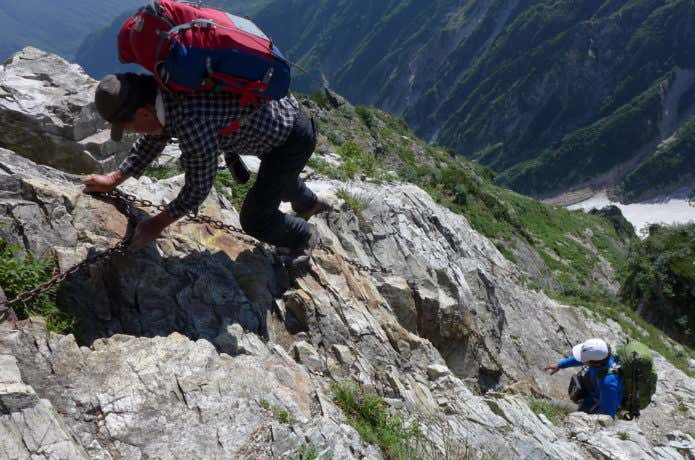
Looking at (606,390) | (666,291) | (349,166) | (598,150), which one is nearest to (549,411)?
(606,390)

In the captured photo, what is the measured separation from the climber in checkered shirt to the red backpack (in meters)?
0.17

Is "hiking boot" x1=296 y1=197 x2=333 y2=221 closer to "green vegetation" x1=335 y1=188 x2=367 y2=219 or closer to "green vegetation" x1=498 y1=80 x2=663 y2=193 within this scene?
"green vegetation" x1=335 y1=188 x2=367 y2=219

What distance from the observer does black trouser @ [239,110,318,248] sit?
19.0 feet

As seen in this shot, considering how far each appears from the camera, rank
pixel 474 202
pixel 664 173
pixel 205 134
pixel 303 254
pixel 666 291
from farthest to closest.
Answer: pixel 664 173 → pixel 666 291 → pixel 474 202 → pixel 303 254 → pixel 205 134

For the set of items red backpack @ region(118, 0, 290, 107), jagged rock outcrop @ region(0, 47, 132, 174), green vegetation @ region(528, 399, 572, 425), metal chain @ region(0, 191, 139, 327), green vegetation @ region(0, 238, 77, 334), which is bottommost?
jagged rock outcrop @ region(0, 47, 132, 174)

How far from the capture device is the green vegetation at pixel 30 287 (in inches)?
178

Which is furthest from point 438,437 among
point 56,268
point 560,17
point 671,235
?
point 560,17

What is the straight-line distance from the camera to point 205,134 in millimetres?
4758

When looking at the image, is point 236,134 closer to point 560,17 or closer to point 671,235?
point 671,235

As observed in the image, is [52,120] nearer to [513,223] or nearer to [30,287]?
[30,287]

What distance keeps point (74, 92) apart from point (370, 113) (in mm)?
21999

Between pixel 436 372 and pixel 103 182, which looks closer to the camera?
pixel 103 182

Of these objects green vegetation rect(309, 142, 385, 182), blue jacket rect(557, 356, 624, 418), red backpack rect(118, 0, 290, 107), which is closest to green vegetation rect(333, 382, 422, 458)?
red backpack rect(118, 0, 290, 107)

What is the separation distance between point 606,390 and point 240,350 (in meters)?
6.15
